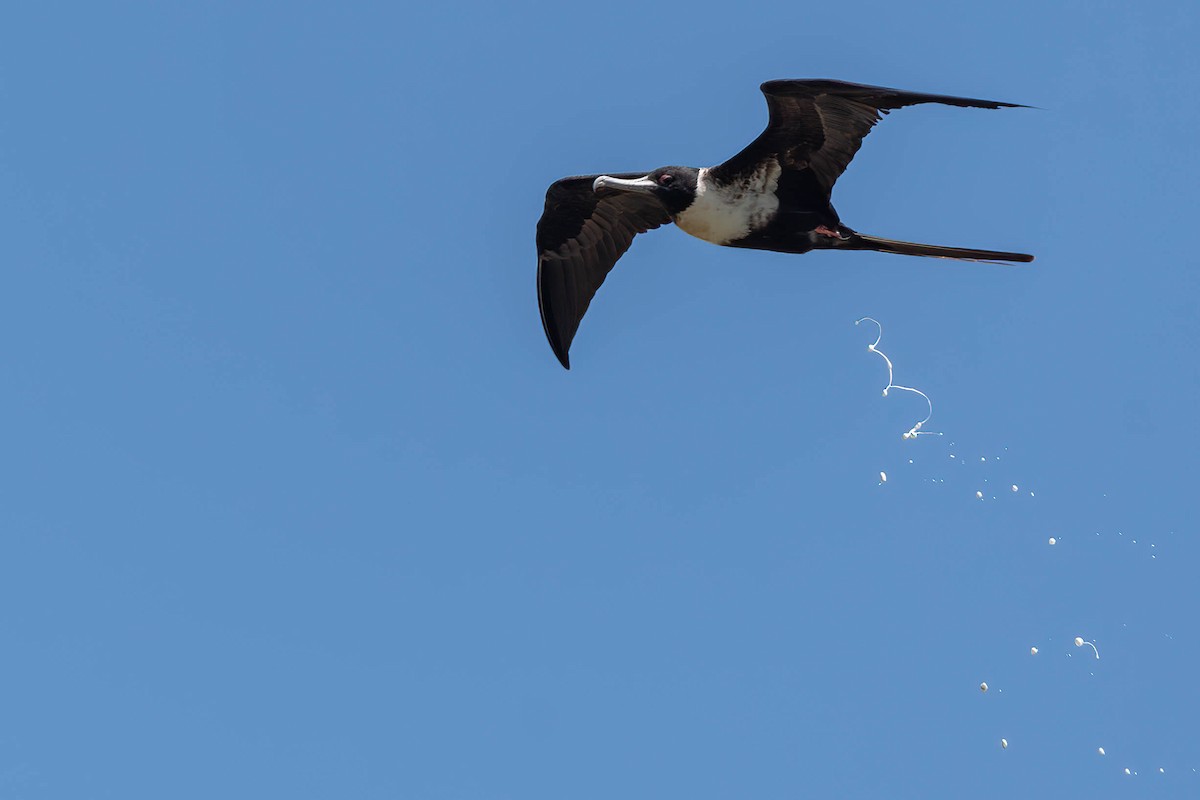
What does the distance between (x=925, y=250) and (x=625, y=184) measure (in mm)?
1513

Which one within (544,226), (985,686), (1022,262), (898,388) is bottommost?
(985,686)

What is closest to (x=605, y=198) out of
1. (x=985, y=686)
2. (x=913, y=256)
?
(x=913, y=256)

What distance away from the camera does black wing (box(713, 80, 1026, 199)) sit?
6.73 meters

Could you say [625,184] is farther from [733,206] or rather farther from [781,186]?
[781,186]

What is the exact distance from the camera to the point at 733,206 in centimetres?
736

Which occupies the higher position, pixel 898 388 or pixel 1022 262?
pixel 1022 262

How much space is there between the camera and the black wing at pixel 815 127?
265 inches

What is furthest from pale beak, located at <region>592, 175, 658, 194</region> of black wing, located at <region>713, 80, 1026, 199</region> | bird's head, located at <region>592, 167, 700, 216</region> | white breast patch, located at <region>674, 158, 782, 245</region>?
black wing, located at <region>713, 80, 1026, 199</region>

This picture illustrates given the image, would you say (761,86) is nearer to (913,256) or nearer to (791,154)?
(791,154)

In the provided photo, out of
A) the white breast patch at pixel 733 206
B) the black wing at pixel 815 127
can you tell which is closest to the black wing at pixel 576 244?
the white breast patch at pixel 733 206

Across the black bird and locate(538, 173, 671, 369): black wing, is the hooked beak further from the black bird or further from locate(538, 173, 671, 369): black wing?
locate(538, 173, 671, 369): black wing

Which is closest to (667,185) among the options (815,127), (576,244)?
(815,127)

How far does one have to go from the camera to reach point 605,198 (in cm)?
823

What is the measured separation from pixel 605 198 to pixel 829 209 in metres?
1.39
